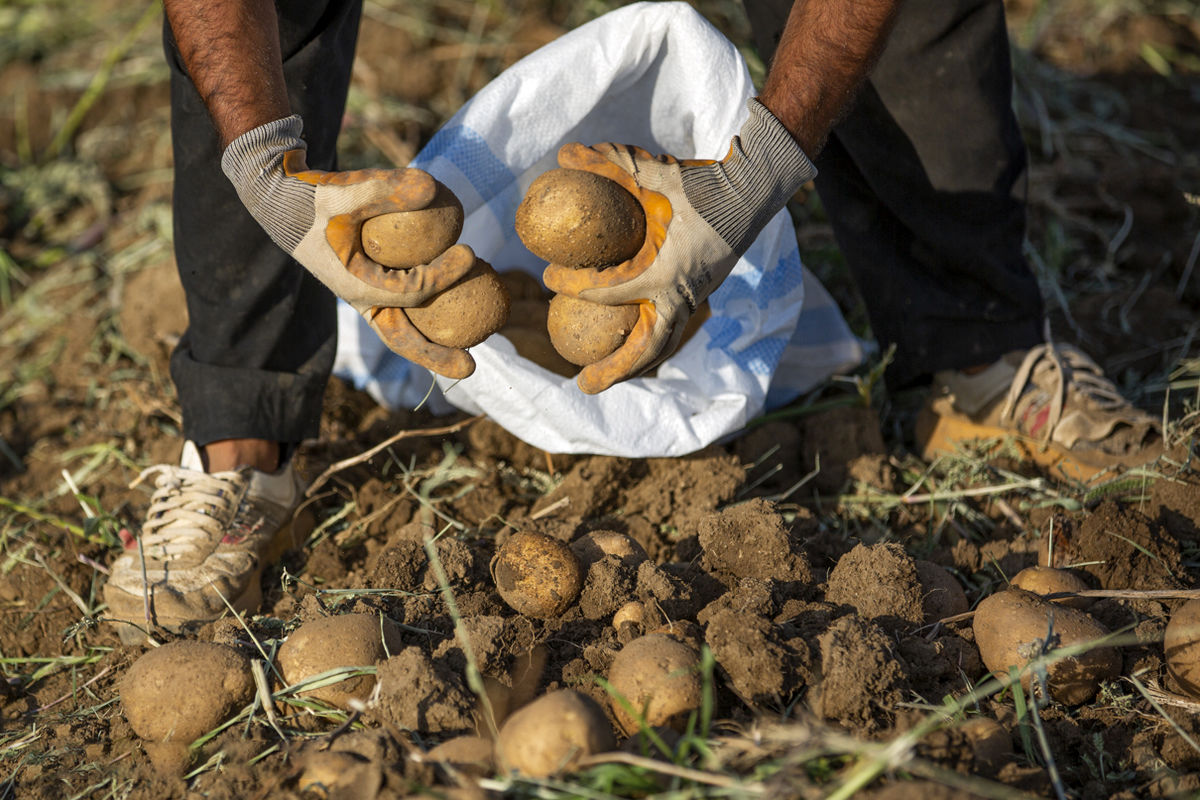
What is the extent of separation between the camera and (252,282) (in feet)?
6.66

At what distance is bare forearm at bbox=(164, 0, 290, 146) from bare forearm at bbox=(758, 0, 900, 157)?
92 centimetres

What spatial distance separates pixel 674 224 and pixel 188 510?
3.93 feet

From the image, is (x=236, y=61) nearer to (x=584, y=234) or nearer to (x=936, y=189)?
(x=584, y=234)

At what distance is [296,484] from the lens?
86.4 inches

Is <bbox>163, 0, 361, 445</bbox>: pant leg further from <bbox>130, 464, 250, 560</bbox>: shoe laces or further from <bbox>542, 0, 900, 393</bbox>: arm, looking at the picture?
<bbox>542, 0, 900, 393</bbox>: arm

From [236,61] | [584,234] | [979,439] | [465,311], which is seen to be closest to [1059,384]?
[979,439]

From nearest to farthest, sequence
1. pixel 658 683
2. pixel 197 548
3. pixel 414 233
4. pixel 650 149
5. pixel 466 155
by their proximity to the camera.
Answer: pixel 658 683
pixel 414 233
pixel 197 548
pixel 466 155
pixel 650 149

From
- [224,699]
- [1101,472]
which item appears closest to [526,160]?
[224,699]

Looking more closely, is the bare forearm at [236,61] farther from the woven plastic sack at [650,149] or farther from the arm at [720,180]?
the arm at [720,180]

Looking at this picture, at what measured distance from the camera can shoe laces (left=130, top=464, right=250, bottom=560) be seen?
1.96 metres

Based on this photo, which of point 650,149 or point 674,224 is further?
point 650,149

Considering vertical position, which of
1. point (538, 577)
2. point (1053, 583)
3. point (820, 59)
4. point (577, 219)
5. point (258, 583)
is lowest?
point (258, 583)

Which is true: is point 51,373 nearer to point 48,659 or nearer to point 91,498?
point 91,498

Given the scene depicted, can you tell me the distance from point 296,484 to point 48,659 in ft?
1.97
